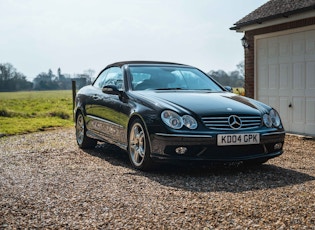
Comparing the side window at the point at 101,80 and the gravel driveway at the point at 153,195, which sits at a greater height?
the side window at the point at 101,80

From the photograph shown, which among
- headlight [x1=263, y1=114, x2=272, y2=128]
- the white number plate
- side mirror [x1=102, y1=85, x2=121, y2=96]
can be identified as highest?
side mirror [x1=102, y1=85, x2=121, y2=96]

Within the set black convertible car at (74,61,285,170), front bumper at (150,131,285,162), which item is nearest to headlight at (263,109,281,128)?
black convertible car at (74,61,285,170)

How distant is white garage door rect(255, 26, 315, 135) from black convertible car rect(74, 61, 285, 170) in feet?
12.1

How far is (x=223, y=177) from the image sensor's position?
556 cm

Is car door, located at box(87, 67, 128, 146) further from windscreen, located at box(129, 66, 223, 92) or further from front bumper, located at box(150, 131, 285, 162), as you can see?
front bumper, located at box(150, 131, 285, 162)

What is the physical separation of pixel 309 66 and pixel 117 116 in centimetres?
533

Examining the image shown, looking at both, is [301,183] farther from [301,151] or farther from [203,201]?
[301,151]

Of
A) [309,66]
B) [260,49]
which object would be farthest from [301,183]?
[260,49]

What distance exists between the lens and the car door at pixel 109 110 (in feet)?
22.1

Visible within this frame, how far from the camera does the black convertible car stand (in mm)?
5574

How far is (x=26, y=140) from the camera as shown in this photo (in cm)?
1063

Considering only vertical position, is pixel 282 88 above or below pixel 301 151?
above

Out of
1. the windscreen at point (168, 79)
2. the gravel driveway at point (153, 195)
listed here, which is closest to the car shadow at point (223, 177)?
the gravel driveway at point (153, 195)

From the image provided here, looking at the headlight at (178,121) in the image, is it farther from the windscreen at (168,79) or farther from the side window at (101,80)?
the side window at (101,80)
